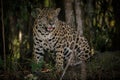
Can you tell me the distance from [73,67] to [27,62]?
1070 mm

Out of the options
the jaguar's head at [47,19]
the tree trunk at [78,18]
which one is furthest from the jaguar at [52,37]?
the tree trunk at [78,18]

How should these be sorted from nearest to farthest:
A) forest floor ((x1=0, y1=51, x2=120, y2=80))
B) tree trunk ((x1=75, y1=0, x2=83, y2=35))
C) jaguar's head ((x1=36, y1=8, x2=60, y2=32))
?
forest floor ((x1=0, y1=51, x2=120, y2=80)) → jaguar's head ((x1=36, y1=8, x2=60, y2=32)) → tree trunk ((x1=75, y1=0, x2=83, y2=35))

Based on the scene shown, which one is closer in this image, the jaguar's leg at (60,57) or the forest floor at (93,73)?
the forest floor at (93,73)

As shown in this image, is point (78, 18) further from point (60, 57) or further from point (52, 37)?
point (60, 57)

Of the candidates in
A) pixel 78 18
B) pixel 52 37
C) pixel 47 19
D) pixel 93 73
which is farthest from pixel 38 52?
pixel 93 73

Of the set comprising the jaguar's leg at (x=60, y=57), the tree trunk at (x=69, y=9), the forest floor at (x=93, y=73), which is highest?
the tree trunk at (x=69, y=9)

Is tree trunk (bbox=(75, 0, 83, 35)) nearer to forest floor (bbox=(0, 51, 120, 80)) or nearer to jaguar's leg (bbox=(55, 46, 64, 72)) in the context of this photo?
jaguar's leg (bbox=(55, 46, 64, 72))

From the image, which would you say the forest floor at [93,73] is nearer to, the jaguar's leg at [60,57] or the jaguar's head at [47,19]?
the jaguar's leg at [60,57]

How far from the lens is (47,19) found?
8.77m

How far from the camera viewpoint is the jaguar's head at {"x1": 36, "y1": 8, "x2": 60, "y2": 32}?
8781 mm

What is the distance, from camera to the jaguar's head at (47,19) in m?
8.78

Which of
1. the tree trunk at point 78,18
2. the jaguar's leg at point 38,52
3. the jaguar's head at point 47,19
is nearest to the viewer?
the jaguar's head at point 47,19

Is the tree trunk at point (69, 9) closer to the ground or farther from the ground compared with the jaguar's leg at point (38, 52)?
farther from the ground

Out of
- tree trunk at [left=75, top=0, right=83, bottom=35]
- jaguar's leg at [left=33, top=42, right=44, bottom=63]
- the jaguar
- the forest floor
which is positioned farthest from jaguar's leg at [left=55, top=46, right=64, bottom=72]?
tree trunk at [left=75, top=0, right=83, bottom=35]
